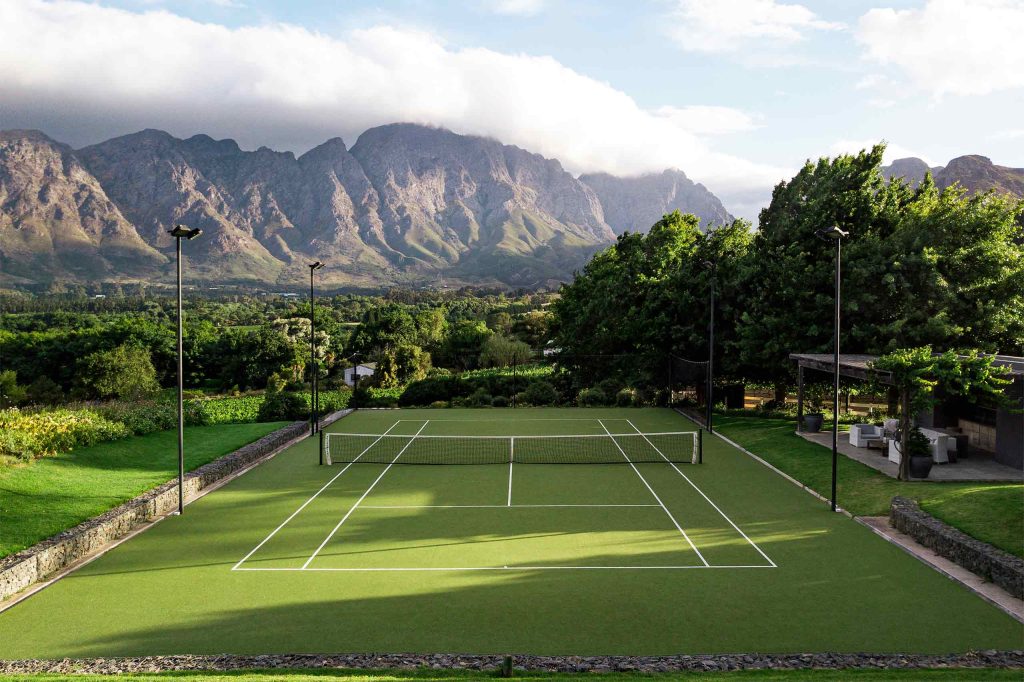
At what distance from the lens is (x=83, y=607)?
10.4m

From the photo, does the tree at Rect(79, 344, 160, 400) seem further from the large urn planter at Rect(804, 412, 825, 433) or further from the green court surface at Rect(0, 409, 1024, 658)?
the large urn planter at Rect(804, 412, 825, 433)

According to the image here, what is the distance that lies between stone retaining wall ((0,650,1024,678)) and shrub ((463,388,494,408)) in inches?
1077

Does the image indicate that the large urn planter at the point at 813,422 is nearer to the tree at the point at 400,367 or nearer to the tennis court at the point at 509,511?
the tennis court at the point at 509,511

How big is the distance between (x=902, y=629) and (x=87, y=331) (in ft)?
245

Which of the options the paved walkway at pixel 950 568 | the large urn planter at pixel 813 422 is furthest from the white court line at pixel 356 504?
the large urn planter at pixel 813 422

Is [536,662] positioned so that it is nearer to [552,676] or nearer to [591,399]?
[552,676]

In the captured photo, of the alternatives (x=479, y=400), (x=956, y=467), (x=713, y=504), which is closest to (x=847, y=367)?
(x=956, y=467)

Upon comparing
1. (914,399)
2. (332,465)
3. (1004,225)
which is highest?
(1004,225)

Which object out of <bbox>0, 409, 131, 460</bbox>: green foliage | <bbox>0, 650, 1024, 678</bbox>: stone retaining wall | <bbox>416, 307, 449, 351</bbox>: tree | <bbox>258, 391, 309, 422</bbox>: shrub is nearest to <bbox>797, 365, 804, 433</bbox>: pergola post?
<bbox>0, 650, 1024, 678</bbox>: stone retaining wall

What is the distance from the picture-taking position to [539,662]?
8.45 m

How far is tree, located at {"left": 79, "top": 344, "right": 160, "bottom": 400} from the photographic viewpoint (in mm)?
56000

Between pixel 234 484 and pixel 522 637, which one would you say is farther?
pixel 234 484

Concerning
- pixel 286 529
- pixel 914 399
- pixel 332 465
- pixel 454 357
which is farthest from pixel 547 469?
pixel 454 357

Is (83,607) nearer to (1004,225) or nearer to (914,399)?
(914,399)
